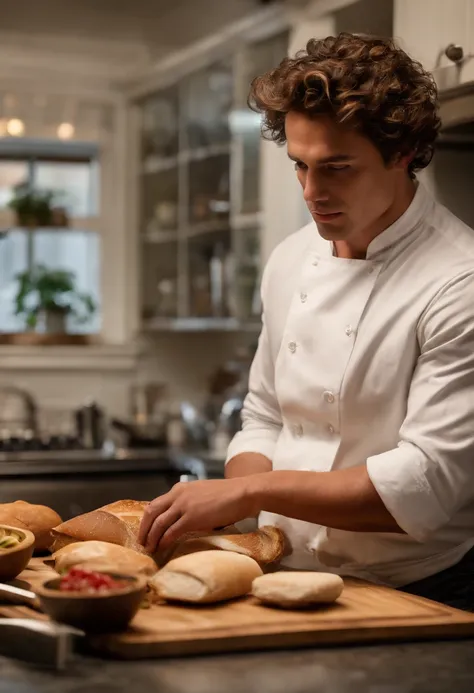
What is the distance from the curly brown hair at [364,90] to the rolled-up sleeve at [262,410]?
1.23 feet

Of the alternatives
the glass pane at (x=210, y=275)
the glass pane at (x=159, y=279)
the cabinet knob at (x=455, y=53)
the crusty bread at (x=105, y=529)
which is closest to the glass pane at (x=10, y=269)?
the glass pane at (x=159, y=279)

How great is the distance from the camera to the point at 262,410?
1.92m

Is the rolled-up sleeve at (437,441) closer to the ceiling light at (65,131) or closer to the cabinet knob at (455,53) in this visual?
the cabinet knob at (455,53)

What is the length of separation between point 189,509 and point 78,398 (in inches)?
150

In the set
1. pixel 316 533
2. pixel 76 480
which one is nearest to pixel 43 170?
pixel 76 480

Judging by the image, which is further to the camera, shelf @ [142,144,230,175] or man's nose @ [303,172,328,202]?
shelf @ [142,144,230,175]

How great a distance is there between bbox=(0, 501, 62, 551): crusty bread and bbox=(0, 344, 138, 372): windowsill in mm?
3492

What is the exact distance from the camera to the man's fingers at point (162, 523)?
1.51 m

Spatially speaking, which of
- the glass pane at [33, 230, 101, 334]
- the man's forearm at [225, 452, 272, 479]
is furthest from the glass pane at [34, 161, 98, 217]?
the man's forearm at [225, 452, 272, 479]

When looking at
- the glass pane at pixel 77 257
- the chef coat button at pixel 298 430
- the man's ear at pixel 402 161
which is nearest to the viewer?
the man's ear at pixel 402 161

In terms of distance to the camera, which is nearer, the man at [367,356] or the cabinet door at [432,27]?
the man at [367,356]

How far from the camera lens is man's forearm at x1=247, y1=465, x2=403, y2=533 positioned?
153cm

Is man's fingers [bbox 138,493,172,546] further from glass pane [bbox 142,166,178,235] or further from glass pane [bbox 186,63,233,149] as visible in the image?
glass pane [bbox 142,166,178,235]

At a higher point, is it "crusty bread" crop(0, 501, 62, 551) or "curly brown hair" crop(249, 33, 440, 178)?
"curly brown hair" crop(249, 33, 440, 178)
